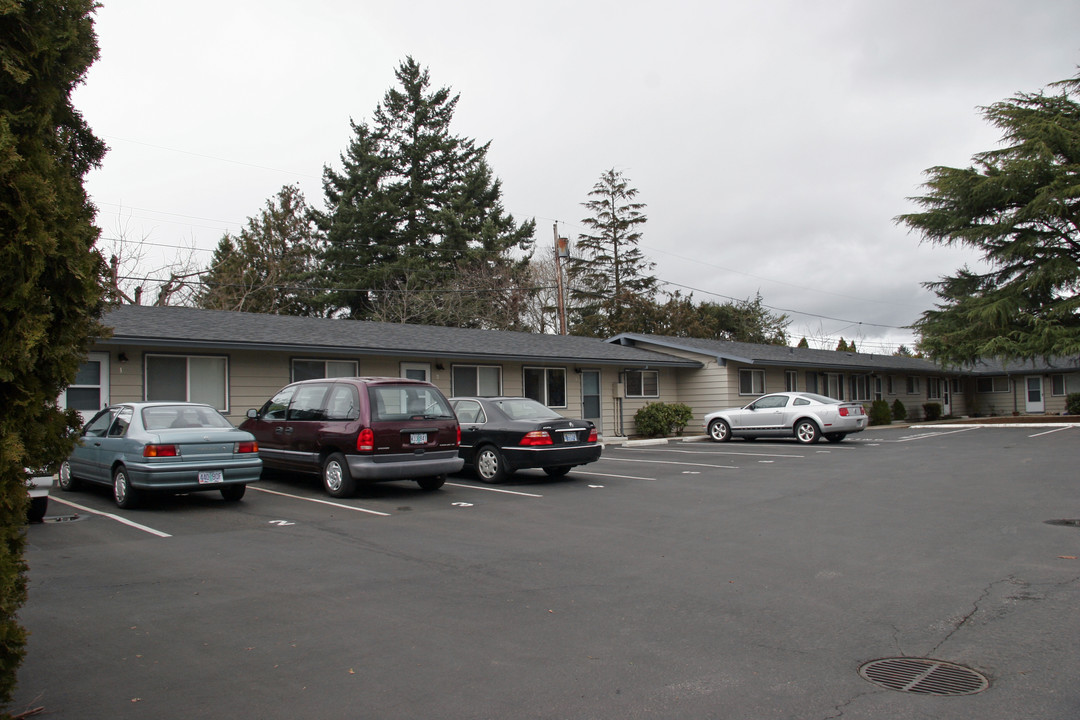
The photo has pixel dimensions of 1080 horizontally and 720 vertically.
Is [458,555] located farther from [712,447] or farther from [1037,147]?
[1037,147]

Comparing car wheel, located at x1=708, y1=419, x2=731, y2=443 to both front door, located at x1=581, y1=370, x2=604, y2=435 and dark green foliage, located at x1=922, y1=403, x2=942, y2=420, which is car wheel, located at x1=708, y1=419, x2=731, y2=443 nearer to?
front door, located at x1=581, y1=370, x2=604, y2=435

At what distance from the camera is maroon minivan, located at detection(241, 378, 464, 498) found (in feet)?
36.3

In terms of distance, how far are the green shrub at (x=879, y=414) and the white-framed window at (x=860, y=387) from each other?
3.81 feet

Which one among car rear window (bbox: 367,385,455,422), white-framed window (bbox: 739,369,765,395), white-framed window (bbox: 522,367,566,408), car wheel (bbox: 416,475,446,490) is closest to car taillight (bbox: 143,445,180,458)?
car rear window (bbox: 367,385,455,422)

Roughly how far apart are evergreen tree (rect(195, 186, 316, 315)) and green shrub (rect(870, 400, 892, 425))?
90.9ft

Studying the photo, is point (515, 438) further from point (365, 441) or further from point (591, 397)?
point (591, 397)

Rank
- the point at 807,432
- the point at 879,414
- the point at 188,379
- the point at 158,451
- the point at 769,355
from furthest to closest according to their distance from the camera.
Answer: the point at 879,414 → the point at 769,355 → the point at 807,432 → the point at 188,379 → the point at 158,451

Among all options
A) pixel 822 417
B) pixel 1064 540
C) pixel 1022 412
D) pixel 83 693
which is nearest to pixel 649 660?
pixel 83 693

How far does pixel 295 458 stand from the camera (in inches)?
474

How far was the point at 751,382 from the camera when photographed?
29906 mm

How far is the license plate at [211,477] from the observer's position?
10094 millimetres

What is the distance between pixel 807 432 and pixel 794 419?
53cm

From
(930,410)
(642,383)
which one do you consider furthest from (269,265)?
(930,410)

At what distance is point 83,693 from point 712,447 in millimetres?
19379
